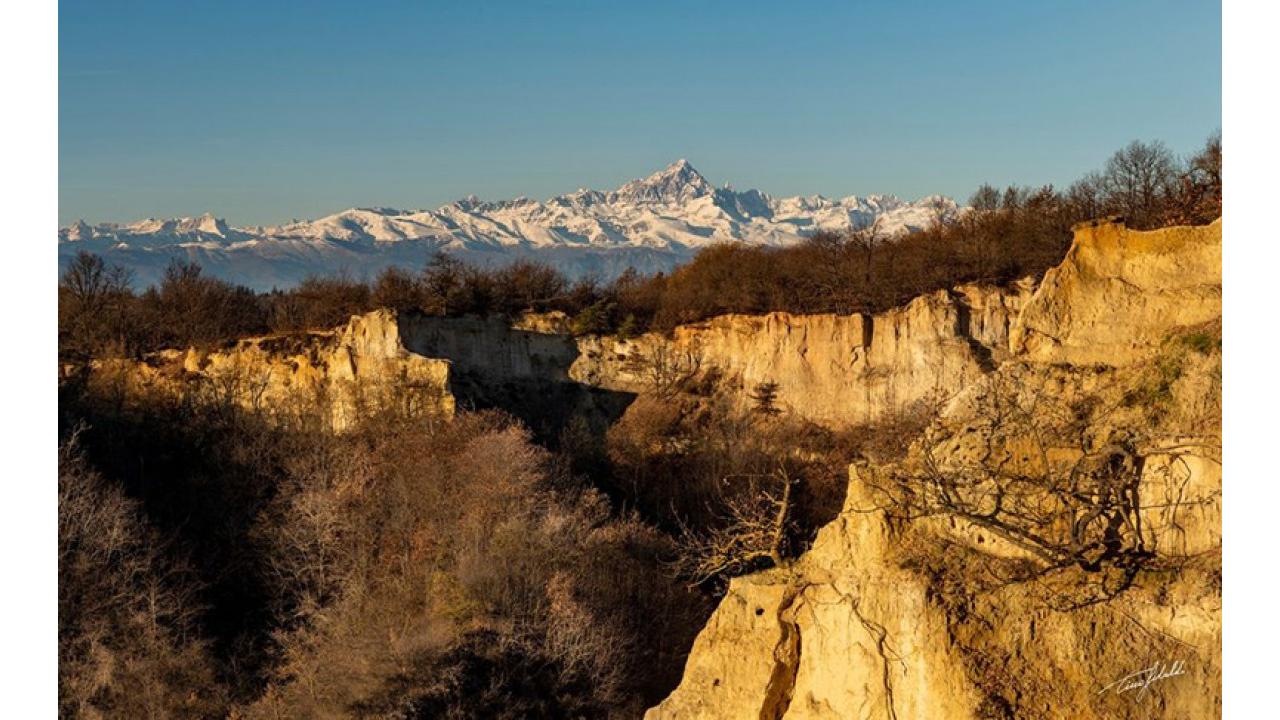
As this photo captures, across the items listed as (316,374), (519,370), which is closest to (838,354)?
(519,370)

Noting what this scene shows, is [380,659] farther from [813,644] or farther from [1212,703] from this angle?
[1212,703]

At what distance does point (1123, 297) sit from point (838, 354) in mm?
36836

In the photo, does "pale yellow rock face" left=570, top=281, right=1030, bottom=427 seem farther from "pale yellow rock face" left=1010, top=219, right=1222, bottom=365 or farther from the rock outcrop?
the rock outcrop

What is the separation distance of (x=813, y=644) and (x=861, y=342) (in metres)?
41.2

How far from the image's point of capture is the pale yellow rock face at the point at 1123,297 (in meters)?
12.3

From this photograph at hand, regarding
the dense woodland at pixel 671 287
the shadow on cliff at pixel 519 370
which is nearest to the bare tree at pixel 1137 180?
the dense woodland at pixel 671 287

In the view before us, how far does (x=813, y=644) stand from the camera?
9.45m

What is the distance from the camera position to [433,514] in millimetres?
31562

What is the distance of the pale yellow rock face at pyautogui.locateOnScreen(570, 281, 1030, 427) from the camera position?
1858 inches

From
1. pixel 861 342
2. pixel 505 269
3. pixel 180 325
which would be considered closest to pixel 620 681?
pixel 861 342

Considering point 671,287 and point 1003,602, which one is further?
point 671,287
